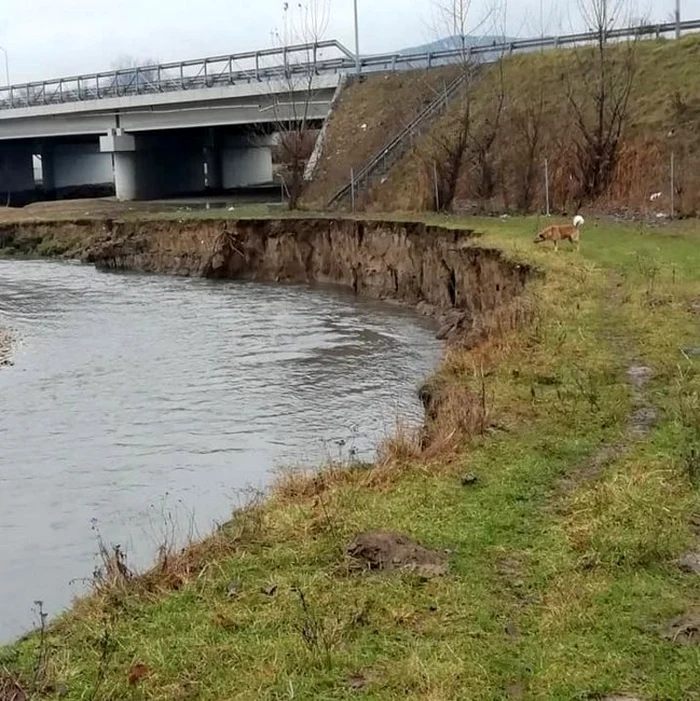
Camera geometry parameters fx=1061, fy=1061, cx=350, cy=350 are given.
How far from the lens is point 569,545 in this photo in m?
7.66

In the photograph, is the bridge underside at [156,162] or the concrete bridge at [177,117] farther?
the bridge underside at [156,162]

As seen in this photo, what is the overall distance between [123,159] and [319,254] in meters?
27.7

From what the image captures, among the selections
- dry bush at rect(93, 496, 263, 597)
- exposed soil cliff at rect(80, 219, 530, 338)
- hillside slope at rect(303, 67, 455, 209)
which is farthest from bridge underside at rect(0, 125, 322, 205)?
dry bush at rect(93, 496, 263, 597)

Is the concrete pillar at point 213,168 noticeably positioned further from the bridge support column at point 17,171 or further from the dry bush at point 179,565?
the dry bush at point 179,565

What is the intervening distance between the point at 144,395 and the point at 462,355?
576 centimetres

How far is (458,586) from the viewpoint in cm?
708

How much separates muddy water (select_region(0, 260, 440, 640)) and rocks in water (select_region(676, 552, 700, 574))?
497cm

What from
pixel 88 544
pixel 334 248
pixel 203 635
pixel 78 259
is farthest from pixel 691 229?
pixel 78 259

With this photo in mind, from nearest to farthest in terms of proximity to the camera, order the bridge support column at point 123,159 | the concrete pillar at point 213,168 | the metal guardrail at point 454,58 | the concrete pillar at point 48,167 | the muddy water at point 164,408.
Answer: the muddy water at point 164,408 < the metal guardrail at point 454,58 < the bridge support column at point 123,159 < the concrete pillar at point 213,168 < the concrete pillar at point 48,167

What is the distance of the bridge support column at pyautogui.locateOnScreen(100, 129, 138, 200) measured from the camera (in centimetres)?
5828

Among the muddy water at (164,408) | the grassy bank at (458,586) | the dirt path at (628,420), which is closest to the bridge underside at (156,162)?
the muddy water at (164,408)

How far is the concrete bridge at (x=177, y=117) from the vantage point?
161 ft

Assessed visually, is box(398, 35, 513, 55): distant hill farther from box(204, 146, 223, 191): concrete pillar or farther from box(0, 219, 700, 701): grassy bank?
box(0, 219, 700, 701): grassy bank

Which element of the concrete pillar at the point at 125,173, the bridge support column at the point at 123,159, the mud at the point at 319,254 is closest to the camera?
the mud at the point at 319,254
